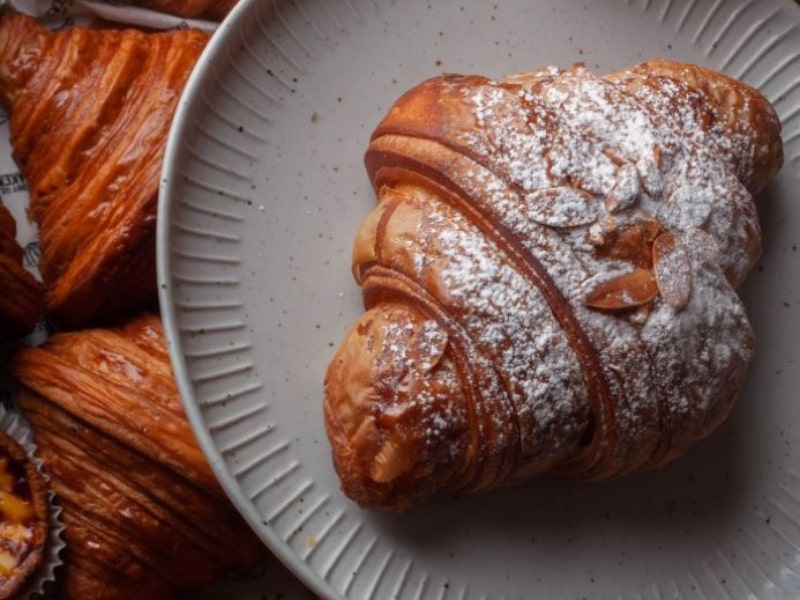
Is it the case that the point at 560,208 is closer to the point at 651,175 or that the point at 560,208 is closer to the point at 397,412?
the point at 651,175

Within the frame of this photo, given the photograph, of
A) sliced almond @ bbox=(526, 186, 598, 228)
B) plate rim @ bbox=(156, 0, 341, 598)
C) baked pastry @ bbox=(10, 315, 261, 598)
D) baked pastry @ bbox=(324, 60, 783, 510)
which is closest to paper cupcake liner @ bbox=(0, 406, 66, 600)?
baked pastry @ bbox=(10, 315, 261, 598)

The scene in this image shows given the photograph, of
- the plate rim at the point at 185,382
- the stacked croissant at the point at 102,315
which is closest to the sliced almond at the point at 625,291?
the plate rim at the point at 185,382

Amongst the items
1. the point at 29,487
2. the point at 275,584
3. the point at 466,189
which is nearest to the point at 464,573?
the point at 275,584

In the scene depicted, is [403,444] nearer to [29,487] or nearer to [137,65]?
[29,487]

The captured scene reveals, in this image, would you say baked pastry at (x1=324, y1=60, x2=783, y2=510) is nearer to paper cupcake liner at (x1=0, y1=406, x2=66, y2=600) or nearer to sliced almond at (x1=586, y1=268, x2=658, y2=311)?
sliced almond at (x1=586, y1=268, x2=658, y2=311)

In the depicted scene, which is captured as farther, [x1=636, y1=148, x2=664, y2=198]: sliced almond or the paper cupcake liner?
the paper cupcake liner

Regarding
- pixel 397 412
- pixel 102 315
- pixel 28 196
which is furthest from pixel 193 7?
pixel 397 412
